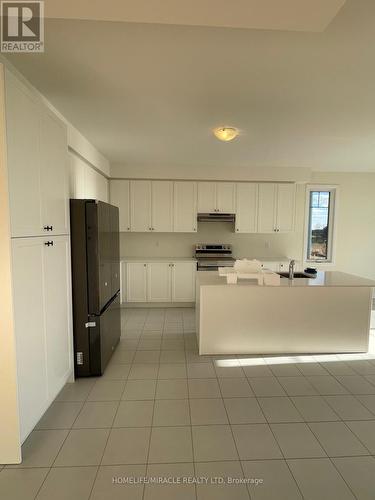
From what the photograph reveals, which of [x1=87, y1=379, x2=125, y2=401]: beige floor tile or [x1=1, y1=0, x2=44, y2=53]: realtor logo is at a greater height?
[x1=1, y1=0, x2=44, y2=53]: realtor logo

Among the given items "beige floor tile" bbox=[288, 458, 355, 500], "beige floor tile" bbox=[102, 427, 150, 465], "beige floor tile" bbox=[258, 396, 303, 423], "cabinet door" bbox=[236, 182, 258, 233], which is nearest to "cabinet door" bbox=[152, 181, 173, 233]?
"cabinet door" bbox=[236, 182, 258, 233]

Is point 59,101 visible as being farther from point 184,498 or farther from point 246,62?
point 184,498

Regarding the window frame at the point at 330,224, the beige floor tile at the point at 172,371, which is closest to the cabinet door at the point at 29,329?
the beige floor tile at the point at 172,371

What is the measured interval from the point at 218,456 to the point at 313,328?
6.49ft

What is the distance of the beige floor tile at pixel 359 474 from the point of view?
155 centimetres

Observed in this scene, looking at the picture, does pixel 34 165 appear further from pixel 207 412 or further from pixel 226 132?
pixel 207 412

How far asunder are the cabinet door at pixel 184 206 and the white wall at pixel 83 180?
131 cm

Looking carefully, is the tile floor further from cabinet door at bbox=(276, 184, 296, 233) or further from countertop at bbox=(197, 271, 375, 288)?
cabinet door at bbox=(276, 184, 296, 233)

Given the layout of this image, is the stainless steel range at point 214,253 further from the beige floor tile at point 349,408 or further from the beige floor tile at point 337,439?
the beige floor tile at point 337,439

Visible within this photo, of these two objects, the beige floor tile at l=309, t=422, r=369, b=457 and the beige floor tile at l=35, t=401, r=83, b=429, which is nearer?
the beige floor tile at l=309, t=422, r=369, b=457

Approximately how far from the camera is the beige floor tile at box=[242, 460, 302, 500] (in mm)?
→ 1519

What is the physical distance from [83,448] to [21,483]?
1.19ft

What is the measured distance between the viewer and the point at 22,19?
59.4 inches

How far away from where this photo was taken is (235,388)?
2518mm
